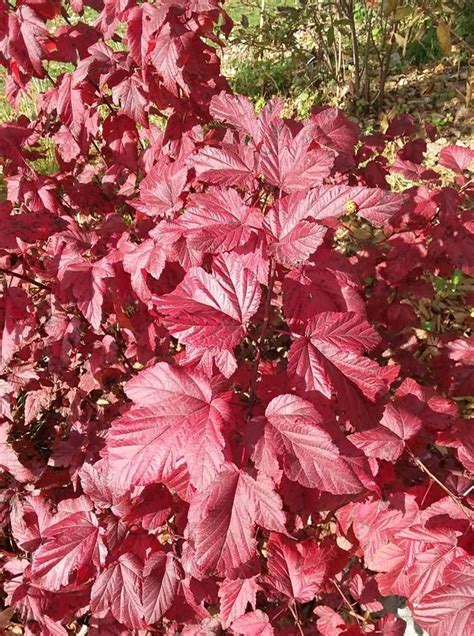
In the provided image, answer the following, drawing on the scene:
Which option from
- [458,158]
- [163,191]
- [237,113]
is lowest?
[458,158]

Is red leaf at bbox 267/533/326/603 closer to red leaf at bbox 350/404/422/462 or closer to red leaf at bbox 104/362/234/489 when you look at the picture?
red leaf at bbox 350/404/422/462

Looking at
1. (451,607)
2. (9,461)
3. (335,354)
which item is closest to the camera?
(451,607)

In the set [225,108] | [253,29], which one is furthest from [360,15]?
[225,108]

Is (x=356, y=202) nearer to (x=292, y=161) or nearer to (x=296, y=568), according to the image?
(x=292, y=161)

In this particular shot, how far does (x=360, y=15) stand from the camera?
5.15m

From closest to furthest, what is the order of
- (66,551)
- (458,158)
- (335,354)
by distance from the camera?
(335,354), (66,551), (458,158)

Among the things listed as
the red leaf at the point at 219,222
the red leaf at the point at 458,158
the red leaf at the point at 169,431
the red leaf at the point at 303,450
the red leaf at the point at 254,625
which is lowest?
the red leaf at the point at 254,625

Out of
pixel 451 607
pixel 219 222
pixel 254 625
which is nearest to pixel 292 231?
pixel 219 222

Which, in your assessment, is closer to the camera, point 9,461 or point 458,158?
point 9,461

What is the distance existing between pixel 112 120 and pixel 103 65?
37 cm

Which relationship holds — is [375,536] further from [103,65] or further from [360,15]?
[360,15]

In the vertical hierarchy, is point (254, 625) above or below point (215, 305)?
below

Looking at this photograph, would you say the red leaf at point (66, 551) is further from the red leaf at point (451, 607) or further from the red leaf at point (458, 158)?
the red leaf at point (458, 158)

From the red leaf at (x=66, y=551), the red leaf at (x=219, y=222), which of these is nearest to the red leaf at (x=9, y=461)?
the red leaf at (x=66, y=551)
